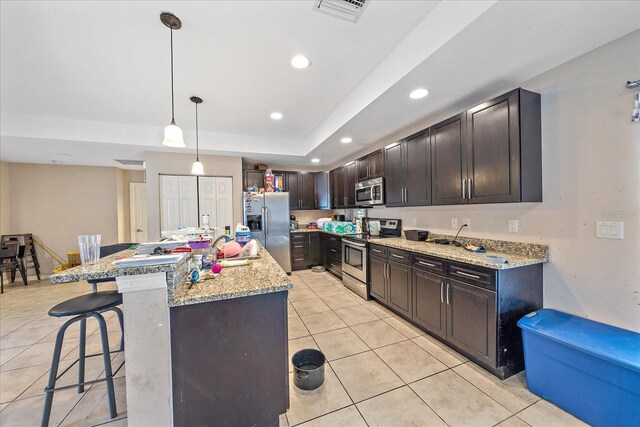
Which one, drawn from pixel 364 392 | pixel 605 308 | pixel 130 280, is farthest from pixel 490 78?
pixel 130 280

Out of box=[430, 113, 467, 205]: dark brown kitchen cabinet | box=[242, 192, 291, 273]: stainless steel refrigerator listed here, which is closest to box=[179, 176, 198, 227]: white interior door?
box=[242, 192, 291, 273]: stainless steel refrigerator

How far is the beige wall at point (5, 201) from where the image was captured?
4473 millimetres

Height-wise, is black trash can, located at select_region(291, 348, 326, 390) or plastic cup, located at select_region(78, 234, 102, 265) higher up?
plastic cup, located at select_region(78, 234, 102, 265)

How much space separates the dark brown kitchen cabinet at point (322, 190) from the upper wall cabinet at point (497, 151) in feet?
10.3

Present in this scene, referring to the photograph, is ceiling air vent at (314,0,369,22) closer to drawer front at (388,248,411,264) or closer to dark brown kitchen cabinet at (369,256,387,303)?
drawer front at (388,248,411,264)

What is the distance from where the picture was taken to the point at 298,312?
300cm

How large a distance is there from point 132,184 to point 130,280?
230 inches

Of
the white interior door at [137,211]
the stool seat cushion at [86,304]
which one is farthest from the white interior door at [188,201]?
the stool seat cushion at [86,304]

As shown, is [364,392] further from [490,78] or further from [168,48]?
[168,48]

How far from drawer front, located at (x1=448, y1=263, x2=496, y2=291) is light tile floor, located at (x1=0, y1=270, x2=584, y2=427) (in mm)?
717

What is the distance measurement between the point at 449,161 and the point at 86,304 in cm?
322

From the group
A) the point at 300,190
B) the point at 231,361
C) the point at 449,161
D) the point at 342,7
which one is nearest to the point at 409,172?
the point at 449,161

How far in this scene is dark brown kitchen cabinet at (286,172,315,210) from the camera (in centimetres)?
542

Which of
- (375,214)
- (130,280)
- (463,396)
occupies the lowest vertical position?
(463,396)
